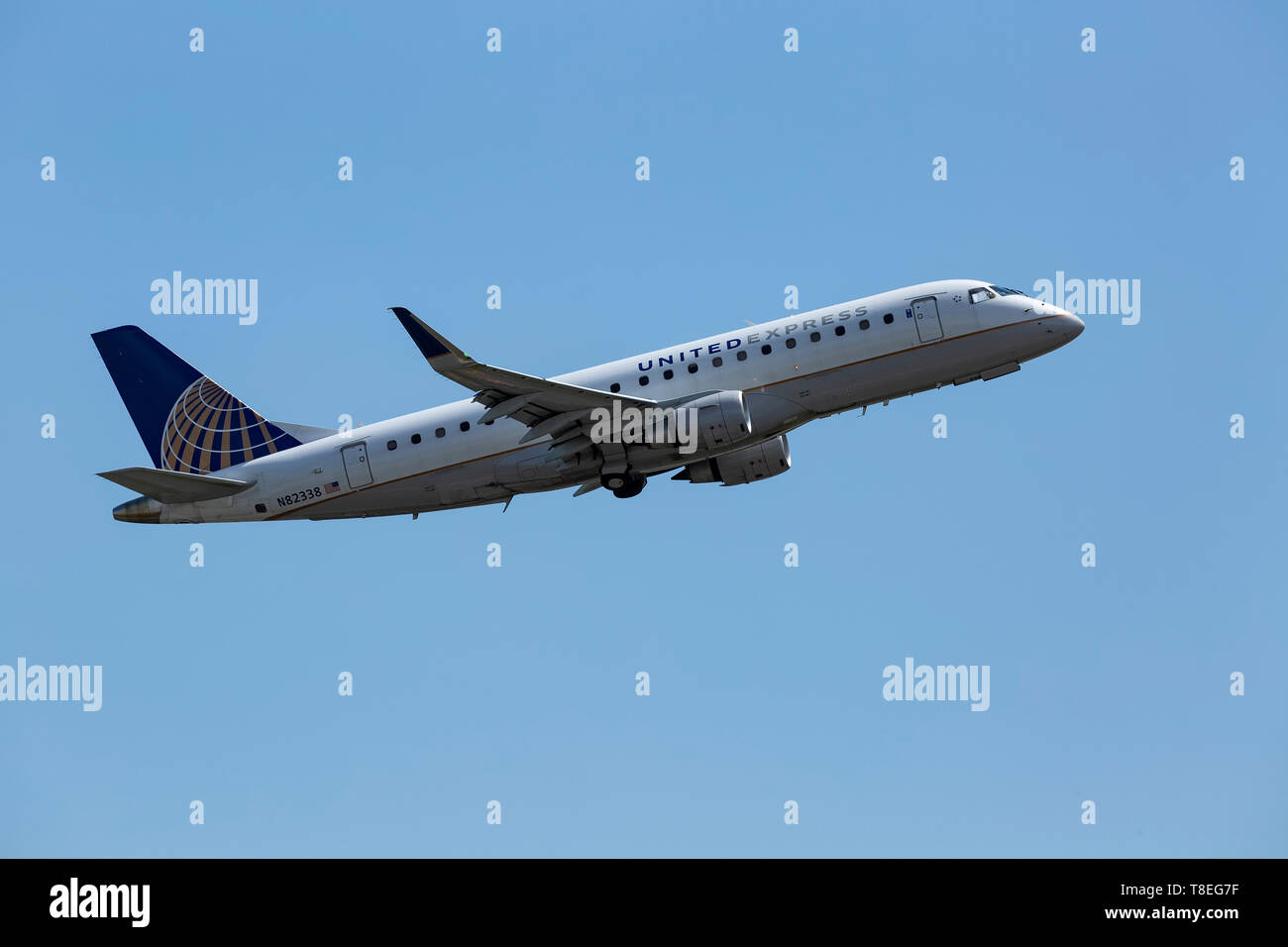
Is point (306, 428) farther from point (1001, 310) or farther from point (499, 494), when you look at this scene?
point (1001, 310)

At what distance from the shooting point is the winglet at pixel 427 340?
3959cm

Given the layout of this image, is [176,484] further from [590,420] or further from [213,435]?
[590,420]

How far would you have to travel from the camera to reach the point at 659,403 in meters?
44.6

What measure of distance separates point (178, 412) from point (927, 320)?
2526 cm

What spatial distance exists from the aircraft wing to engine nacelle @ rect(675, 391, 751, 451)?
179cm

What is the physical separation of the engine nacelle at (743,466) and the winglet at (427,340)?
35.5 feet

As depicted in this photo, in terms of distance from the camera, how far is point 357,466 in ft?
154

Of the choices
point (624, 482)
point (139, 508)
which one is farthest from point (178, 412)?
point (624, 482)

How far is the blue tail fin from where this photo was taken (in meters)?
→ 49.0

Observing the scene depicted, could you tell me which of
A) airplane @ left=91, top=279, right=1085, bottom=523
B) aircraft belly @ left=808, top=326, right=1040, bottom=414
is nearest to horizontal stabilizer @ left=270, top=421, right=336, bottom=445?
airplane @ left=91, top=279, right=1085, bottom=523

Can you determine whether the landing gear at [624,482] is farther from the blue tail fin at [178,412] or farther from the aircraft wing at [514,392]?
the blue tail fin at [178,412]

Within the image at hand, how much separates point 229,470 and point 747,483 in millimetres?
17057

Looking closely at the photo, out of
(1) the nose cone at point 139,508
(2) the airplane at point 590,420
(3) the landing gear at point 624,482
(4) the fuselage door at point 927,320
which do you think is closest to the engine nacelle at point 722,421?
(2) the airplane at point 590,420

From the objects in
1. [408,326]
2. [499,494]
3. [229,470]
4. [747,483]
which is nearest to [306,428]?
[229,470]
